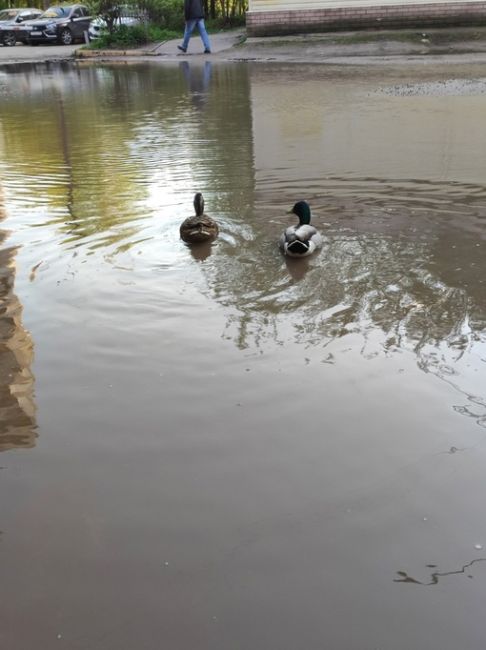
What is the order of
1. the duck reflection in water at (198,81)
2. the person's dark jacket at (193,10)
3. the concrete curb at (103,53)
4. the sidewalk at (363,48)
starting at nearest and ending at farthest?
1. the duck reflection in water at (198,81)
2. the sidewalk at (363,48)
3. the person's dark jacket at (193,10)
4. the concrete curb at (103,53)

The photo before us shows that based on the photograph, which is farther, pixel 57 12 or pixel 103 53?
pixel 57 12

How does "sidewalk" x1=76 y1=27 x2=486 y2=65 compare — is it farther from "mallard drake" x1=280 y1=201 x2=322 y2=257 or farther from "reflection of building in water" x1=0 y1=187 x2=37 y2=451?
"reflection of building in water" x1=0 y1=187 x2=37 y2=451

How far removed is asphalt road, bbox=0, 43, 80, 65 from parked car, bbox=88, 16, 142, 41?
1.12 meters

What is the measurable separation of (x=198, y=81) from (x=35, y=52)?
17.0 metres

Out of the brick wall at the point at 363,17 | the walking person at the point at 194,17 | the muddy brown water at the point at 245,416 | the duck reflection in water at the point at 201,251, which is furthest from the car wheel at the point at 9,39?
the duck reflection in water at the point at 201,251

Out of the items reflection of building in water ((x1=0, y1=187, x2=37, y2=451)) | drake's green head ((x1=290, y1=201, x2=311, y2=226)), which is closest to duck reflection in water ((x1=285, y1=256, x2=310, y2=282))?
drake's green head ((x1=290, y1=201, x2=311, y2=226))

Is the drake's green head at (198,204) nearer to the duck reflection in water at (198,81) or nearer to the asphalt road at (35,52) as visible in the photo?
the duck reflection in water at (198,81)

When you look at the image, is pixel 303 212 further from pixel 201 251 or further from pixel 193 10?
pixel 193 10

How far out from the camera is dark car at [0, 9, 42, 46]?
1431 inches

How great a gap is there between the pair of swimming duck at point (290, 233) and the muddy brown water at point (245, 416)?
4.8 inches

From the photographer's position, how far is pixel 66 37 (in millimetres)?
35844

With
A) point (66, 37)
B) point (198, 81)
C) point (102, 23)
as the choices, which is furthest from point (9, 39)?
point (198, 81)

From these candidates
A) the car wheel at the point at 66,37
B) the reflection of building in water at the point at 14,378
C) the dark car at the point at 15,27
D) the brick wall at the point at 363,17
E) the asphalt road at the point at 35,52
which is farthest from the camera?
the dark car at the point at 15,27

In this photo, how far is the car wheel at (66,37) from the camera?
35.6 metres
